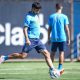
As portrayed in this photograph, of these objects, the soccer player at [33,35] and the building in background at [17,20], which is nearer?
the soccer player at [33,35]

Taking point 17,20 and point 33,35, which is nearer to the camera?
point 33,35

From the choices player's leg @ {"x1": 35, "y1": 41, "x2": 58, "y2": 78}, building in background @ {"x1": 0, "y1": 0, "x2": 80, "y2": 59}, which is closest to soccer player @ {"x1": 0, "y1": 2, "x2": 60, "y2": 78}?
player's leg @ {"x1": 35, "y1": 41, "x2": 58, "y2": 78}

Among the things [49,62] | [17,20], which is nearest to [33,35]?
[49,62]

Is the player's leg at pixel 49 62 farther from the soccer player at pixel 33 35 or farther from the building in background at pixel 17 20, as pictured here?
the building in background at pixel 17 20

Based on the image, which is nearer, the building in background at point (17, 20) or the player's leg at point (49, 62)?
the player's leg at point (49, 62)

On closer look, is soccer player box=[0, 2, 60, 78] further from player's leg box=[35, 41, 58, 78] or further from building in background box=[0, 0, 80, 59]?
building in background box=[0, 0, 80, 59]

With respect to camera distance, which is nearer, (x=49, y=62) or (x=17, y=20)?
(x=49, y=62)

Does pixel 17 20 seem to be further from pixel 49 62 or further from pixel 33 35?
pixel 49 62

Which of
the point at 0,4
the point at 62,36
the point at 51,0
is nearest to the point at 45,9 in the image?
the point at 51,0

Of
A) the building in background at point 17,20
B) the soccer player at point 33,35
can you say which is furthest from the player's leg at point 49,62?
the building in background at point 17,20

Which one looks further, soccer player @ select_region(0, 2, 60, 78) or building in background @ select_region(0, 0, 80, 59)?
building in background @ select_region(0, 0, 80, 59)

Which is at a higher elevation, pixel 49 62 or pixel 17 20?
pixel 17 20

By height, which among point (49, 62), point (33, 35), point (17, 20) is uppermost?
point (17, 20)

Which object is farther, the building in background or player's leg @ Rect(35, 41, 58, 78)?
the building in background
